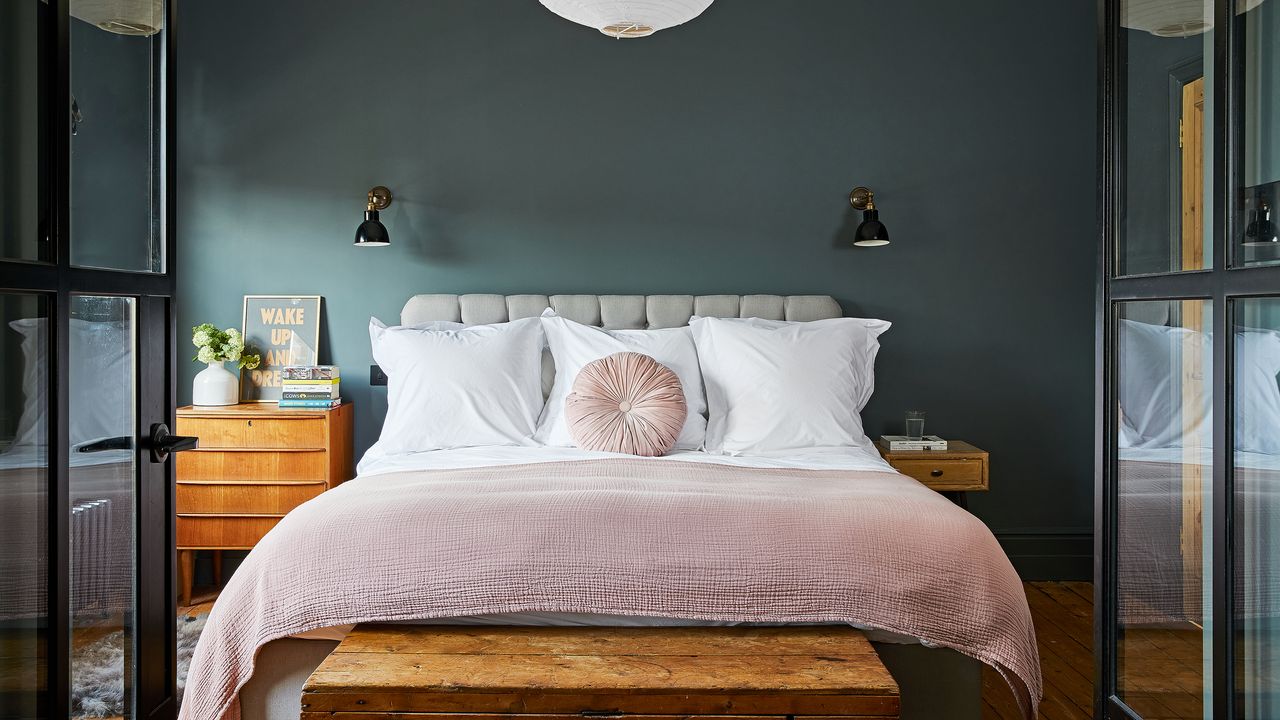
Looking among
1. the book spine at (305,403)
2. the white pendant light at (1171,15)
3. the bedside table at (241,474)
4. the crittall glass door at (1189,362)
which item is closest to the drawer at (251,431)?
the bedside table at (241,474)

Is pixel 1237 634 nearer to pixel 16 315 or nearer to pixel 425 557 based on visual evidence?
pixel 425 557

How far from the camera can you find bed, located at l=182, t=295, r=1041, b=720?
1.92 m

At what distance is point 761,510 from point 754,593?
0.77ft

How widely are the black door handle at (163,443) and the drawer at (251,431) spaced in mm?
1447

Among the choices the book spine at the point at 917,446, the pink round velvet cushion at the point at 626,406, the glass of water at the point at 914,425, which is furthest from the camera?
the glass of water at the point at 914,425

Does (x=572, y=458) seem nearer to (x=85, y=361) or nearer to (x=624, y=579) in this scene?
(x=624, y=579)

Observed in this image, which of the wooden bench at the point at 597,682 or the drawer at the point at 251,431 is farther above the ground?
the drawer at the point at 251,431

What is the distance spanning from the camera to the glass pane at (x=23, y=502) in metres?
1.48

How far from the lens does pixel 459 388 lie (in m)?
3.17

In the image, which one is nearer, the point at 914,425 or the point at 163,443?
the point at 163,443

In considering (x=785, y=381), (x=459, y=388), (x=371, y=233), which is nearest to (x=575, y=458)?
(x=459, y=388)

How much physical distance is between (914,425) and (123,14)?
10.4 ft

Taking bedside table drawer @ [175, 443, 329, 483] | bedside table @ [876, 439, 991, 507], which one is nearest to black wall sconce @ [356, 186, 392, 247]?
bedside table drawer @ [175, 443, 329, 483]

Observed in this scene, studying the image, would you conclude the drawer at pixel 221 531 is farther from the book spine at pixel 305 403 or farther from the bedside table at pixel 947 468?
the bedside table at pixel 947 468
